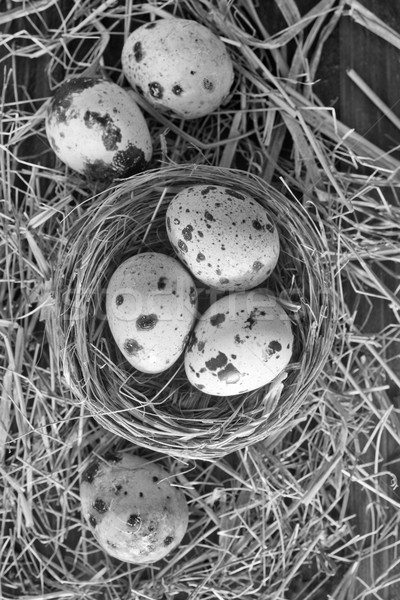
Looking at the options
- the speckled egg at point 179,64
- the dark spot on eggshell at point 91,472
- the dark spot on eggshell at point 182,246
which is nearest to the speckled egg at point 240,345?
the dark spot on eggshell at point 182,246

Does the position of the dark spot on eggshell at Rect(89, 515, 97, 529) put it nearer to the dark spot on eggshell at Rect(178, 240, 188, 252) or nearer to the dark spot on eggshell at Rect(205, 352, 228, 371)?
the dark spot on eggshell at Rect(205, 352, 228, 371)

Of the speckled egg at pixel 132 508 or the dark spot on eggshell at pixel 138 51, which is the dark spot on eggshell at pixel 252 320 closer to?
the speckled egg at pixel 132 508

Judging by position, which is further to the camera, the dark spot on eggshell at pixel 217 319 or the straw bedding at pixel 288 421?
Answer: the straw bedding at pixel 288 421

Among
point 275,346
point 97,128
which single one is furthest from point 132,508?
point 97,128

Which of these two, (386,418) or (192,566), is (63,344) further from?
(386,418)

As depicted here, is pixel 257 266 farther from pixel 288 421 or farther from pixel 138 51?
pixel 138 51

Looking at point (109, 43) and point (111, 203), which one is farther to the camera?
point (109, 43)

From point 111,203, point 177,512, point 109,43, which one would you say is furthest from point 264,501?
point 109,43
